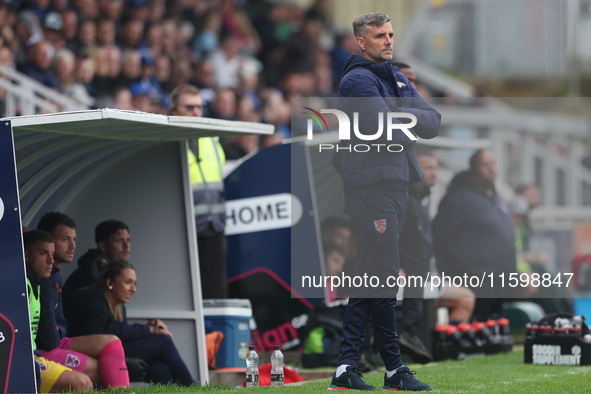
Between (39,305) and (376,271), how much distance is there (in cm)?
212

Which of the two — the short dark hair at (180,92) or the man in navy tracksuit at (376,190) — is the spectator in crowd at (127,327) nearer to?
the man in navy tracksuit at (376,190)

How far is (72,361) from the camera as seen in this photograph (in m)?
7.89

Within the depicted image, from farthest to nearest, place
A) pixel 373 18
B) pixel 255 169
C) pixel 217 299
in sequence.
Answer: pixel 255 169 → pixel 217 299 → pixel 373 18

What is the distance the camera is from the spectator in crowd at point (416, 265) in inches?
392

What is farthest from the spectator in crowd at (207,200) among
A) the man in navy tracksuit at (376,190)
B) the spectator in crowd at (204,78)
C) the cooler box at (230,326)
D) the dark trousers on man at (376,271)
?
the spectator in crowd at (204,78)

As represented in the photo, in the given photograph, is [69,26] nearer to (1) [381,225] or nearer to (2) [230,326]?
(2) [230,326]

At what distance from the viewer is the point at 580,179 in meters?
20.8

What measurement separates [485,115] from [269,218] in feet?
34.7

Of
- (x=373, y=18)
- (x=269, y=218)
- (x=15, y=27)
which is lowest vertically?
(x=269, y=218)

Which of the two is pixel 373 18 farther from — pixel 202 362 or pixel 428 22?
pixel 428 22

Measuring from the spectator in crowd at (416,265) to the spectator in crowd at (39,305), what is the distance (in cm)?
317

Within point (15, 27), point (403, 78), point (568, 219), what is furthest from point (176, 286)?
point (568, 219)

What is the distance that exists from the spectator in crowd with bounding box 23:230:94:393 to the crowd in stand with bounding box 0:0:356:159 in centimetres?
484

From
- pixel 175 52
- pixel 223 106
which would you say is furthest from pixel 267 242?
pixel 175 52
